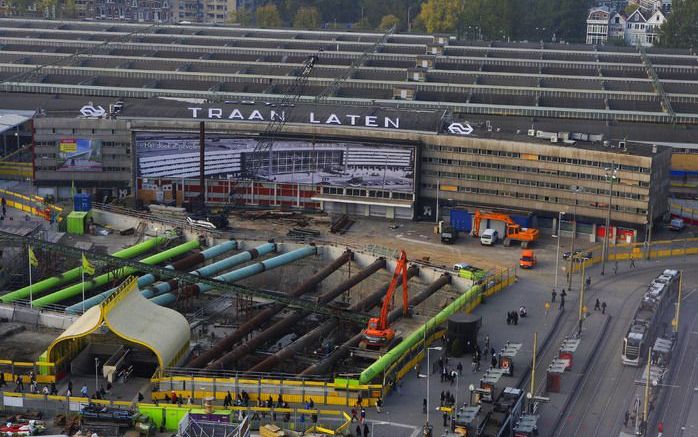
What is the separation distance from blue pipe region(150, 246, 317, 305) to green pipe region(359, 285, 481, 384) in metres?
18.2

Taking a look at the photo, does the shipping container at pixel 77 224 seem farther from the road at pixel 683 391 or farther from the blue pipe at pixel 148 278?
the road at pixel 683 391

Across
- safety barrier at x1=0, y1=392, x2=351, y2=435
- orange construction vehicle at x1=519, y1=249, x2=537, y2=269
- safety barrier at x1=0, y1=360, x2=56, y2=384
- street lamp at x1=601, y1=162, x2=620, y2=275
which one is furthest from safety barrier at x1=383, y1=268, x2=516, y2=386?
safety barrier at x1=0, y1=360, x2=56, y2=384

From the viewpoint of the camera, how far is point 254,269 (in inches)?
4353

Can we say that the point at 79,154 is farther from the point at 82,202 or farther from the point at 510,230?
the point at 510,230

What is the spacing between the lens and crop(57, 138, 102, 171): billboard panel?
132 metres

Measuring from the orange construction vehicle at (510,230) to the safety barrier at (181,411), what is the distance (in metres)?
44.7

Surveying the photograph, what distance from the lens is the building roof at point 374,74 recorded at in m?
158

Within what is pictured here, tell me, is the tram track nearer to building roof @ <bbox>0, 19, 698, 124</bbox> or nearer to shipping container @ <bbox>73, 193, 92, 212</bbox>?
shipping container @ <bbox>73, 193, 92, 212</bbox>

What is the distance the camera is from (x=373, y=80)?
168m

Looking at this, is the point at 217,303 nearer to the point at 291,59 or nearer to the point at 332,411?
the point at 332,411

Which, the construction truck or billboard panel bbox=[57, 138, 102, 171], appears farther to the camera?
billboard panel bbox=[57, 138, 102, 171]

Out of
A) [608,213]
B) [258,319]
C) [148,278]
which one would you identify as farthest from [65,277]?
[608,213]

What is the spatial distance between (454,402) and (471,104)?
79.1m

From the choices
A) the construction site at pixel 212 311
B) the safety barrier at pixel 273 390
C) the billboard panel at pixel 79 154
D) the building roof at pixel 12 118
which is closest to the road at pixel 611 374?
the construction site at pixel 212 311
